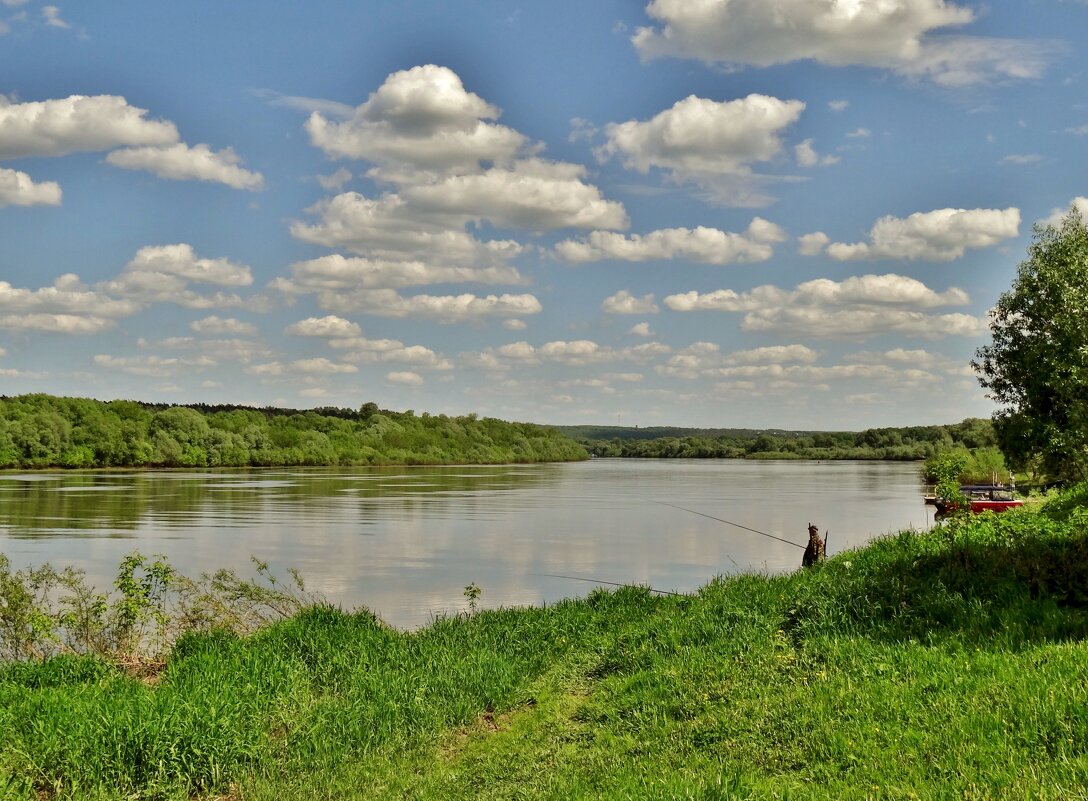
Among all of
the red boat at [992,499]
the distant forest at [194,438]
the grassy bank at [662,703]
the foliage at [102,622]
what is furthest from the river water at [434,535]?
the distant forest at [194,438]

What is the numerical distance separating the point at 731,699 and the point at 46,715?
6.93 m

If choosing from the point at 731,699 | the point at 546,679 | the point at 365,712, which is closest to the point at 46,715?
the point at 365,712

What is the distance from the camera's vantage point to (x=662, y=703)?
29.1 feet

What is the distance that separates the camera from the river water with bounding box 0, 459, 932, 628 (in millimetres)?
25484

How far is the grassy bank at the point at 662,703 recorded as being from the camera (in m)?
6.60

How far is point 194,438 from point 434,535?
95996 mm

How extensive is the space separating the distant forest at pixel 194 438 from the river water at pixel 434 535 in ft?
149

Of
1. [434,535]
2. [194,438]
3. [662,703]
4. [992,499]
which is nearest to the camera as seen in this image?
[662,703]

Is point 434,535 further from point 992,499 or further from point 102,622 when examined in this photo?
point 102,622

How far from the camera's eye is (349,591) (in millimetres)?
23797

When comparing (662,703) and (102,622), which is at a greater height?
(662,703)

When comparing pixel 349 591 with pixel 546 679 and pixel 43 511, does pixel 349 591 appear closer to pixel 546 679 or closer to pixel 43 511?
pixel 546 679

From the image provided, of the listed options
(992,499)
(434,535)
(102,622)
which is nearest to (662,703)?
(102,622)

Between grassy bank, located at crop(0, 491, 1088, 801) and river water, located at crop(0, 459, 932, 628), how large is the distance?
7715 millimetres
